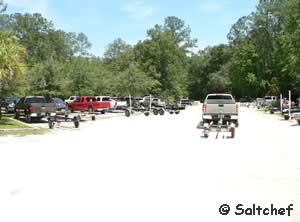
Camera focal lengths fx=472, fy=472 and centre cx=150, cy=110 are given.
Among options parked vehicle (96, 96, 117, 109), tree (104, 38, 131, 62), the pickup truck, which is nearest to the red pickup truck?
parked vehicle (96, 96, 117, 109)

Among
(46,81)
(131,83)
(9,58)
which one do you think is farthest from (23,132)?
(131,83)

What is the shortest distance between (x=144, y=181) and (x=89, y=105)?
38458mm

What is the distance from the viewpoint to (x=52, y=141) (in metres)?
19.5

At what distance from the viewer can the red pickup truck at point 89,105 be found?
1869 inches

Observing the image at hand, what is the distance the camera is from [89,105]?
47.9m

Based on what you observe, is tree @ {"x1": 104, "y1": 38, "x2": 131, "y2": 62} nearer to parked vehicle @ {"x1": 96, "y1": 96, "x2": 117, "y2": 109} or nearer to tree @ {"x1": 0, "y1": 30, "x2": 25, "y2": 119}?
parked vehicle @ {"x1": 96, "y1": 96, "x2": 117, "y2": 109}

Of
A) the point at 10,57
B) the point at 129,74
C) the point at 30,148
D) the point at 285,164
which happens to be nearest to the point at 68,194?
the point at 285,164

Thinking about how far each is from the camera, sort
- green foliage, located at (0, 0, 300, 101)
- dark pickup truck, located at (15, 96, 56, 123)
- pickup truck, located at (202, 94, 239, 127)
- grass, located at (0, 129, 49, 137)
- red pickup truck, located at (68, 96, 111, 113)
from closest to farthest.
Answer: grass, located at (0, 129, 49, 137) → pickup truck, located at (202, 94, 239, 127) → dark pickup truck, located at (15, 96, 56, 123) → red pickup truck, located at (68, 96, 111, 113) → green foliage, located at (0, 0, 300, 101)

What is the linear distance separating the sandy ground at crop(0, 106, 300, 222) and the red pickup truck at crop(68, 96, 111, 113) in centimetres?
2964

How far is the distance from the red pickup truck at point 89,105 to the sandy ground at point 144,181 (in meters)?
29.6

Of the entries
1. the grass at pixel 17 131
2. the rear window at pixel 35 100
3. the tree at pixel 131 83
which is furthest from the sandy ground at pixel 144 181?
the tree at pixel 131 83

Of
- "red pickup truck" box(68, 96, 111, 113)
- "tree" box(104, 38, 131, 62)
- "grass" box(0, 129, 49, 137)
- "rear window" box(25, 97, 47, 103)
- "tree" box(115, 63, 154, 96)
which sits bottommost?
"grass" box(0, 129, 49, 137)

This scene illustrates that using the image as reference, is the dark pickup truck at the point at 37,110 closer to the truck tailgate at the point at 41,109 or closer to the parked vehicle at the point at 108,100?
the truck tailgate at the point at 41,109

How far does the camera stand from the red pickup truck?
156 ft
